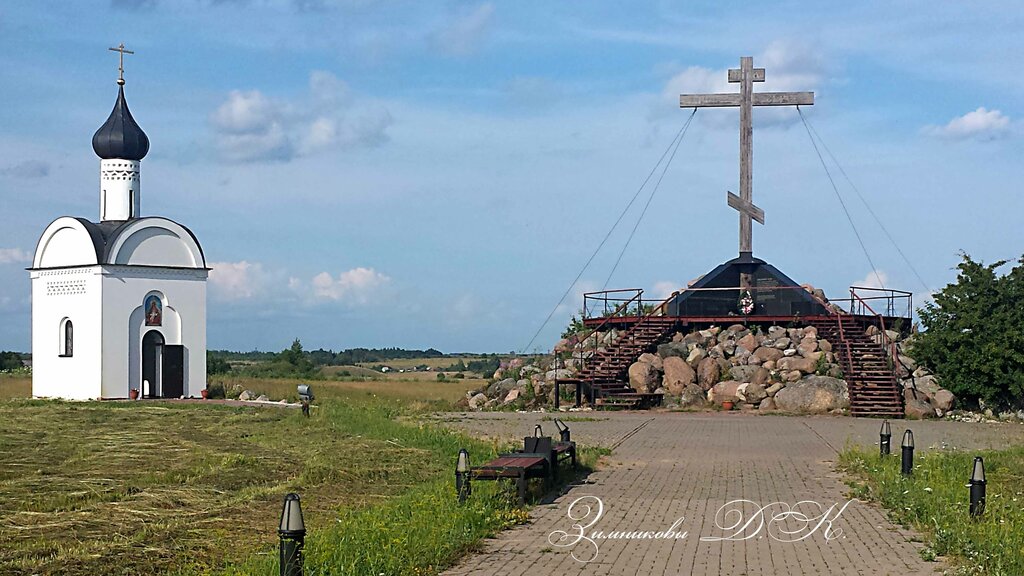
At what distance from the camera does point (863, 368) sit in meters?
34.3

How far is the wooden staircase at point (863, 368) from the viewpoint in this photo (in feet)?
107

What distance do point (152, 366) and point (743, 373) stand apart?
64.1 feet

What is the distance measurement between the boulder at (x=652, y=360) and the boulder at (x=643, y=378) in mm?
210

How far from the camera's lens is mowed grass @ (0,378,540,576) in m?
10.7

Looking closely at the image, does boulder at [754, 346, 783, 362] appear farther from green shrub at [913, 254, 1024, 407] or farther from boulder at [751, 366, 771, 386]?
green shrub at [913, 254, 1024, 407]

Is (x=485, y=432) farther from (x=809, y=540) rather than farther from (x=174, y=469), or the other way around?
(x=809, y=540)

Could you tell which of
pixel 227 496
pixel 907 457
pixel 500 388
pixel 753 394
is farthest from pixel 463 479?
pixel 500 388

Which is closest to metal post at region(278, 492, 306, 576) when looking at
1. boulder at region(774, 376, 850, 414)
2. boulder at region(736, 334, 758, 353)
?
boulder at region(774, 376, 850, 414)

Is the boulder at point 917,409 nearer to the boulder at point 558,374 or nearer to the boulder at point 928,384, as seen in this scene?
the boulder at point 928,384

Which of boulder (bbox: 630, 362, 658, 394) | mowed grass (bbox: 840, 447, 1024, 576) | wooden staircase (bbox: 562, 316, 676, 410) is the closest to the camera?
mowed grass (bbox: 840, 447, 1024, 576)

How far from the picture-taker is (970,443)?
2411cm

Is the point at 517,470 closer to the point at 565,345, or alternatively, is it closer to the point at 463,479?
the point at 463,479

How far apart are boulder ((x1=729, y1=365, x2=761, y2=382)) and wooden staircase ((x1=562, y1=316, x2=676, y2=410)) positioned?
2157 millimetres

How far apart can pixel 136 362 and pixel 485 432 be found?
1948cm
